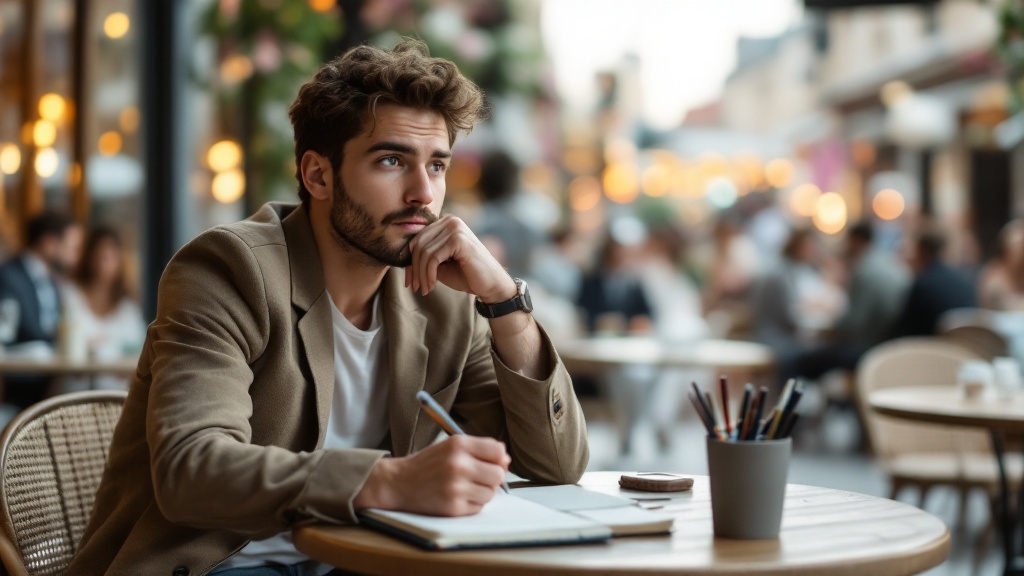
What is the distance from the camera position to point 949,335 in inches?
231

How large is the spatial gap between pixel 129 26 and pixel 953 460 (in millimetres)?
5555

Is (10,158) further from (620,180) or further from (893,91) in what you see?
(893,91)

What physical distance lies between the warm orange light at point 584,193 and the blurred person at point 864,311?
963 cm

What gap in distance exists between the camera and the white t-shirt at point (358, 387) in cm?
196

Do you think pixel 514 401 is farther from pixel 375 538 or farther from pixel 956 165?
pixel 956 165

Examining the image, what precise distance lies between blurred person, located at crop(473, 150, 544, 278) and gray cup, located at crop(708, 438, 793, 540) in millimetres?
6280

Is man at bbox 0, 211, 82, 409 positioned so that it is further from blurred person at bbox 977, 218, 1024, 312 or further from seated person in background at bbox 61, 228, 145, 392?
blurred person at bbox 977, 218, 1024, 312

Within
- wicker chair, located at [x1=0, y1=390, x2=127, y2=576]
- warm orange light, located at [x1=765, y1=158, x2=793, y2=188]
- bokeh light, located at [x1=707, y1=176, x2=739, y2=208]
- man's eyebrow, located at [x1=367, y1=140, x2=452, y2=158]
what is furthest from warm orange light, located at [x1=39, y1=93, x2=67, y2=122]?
warm orange light, located at [x1=765, y1=158, x2=793, y2=188]

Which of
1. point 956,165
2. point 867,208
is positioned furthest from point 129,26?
point 867,208

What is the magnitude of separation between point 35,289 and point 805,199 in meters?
16.7

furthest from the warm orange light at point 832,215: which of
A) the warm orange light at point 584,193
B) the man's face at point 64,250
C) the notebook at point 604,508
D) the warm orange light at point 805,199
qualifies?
the notebook at point 604,508

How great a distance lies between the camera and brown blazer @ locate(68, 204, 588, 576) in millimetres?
1490

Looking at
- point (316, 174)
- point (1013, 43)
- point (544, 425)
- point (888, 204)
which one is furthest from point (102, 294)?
point (888, 204)

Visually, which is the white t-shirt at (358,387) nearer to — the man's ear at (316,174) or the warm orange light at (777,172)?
the man's ear at (316,174)
